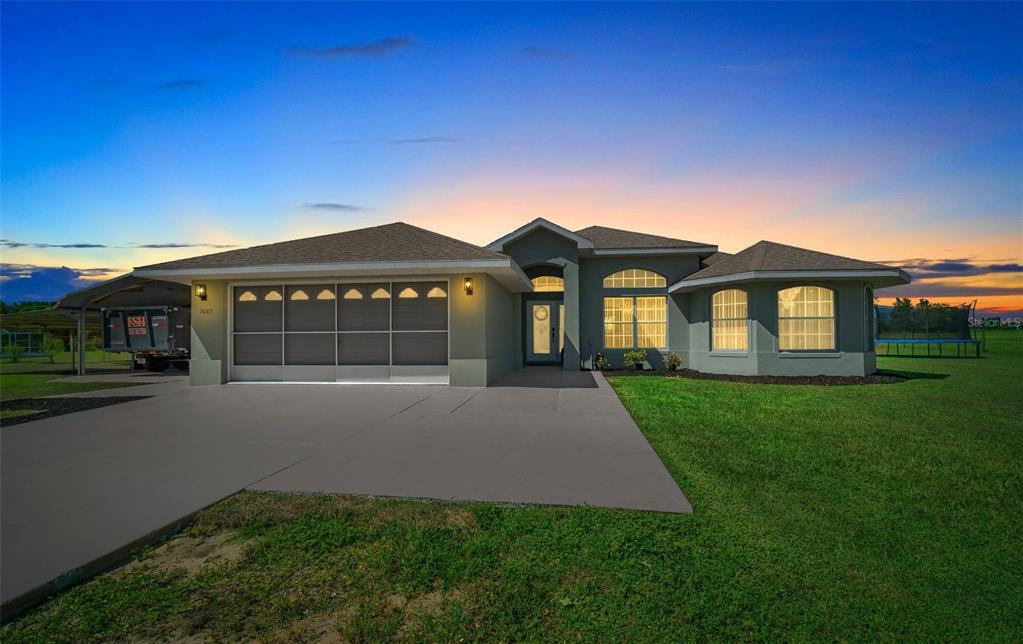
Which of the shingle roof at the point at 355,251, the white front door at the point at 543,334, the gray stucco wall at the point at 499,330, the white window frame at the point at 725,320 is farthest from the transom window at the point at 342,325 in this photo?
the white window frame at the point at 725,320

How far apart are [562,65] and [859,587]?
443 inches

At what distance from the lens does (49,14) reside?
8219mm

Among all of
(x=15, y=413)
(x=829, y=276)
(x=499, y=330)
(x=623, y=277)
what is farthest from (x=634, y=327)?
(x=15, y=413)

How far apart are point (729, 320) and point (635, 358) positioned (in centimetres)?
318

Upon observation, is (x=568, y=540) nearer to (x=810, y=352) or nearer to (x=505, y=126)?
(x=505, y=126)

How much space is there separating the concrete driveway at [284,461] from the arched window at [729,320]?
7.47 m

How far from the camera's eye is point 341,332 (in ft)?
38.9

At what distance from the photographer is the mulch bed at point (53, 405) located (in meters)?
7.77

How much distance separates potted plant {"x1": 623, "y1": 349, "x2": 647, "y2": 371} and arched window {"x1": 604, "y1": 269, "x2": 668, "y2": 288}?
7.84 ft

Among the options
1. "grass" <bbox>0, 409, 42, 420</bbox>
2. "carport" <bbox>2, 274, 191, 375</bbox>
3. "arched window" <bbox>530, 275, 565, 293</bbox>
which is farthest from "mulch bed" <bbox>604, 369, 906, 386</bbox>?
"carport" <bbox>2, 274, 191, 375</bbox>

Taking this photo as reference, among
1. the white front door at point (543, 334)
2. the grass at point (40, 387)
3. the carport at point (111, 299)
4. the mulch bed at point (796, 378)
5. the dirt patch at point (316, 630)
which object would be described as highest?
the carport at point (111, 299)

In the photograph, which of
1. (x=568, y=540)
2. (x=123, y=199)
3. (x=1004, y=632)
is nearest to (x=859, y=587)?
(x=1004, y=632)

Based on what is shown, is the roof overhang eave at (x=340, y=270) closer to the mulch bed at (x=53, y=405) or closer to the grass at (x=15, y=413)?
the mulch bed at (x=53, y=405)

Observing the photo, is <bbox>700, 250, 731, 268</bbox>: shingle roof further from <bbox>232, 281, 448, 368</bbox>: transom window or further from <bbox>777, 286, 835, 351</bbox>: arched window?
<bbox>232, 281, 448, 368</bbox>: transom window
